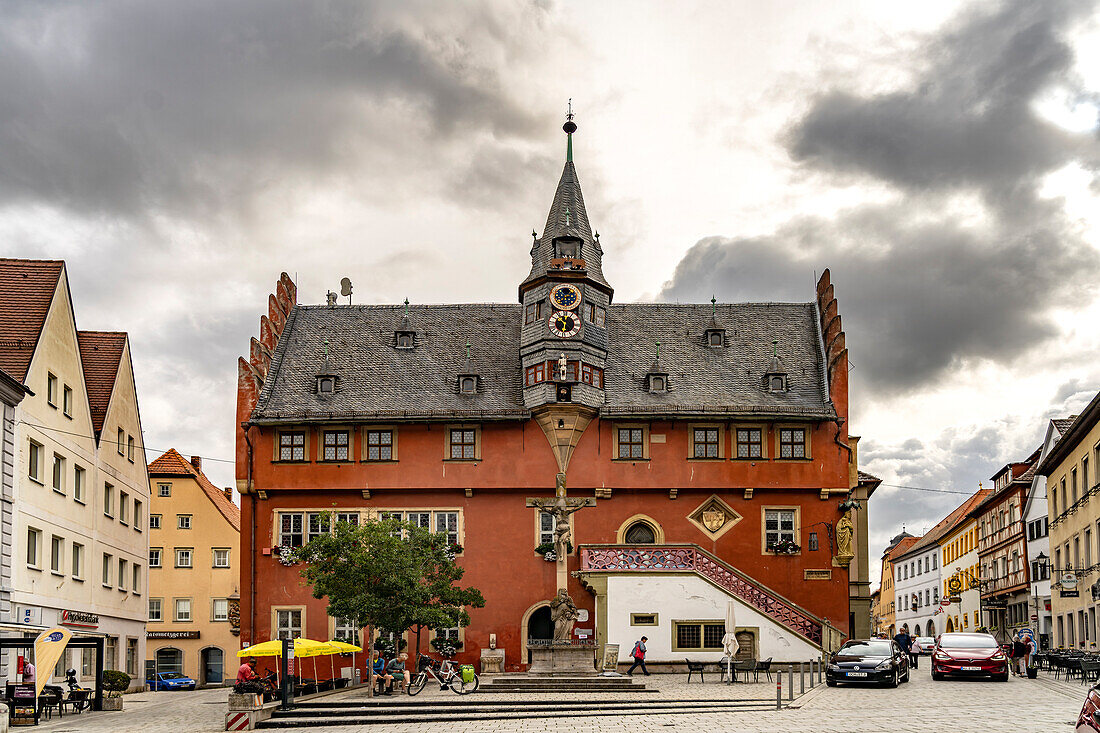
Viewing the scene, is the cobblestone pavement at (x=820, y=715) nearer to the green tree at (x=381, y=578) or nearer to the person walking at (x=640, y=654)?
the person walking at (x=640, y=654)

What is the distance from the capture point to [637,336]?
50.3 meters

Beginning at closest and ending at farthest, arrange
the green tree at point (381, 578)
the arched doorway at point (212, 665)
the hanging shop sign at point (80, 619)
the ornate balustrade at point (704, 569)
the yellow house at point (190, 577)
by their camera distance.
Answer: the green tree at point (381, 578)
the hanging shop sign at point (80, 619)
the ornate balustrade at point (704, 569)
the yellow house at point (190, 577)
the arched doorway at point (212, 665)

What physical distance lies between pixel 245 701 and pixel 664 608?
17028 millimetres

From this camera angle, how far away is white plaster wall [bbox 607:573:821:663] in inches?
1646

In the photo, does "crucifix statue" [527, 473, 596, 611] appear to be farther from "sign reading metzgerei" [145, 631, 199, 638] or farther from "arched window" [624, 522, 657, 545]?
"sign reading metzgerei" [145, 631, 199, 638]

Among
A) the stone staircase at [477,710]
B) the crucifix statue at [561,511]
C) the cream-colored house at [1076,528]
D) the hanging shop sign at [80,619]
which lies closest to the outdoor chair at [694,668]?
the crucifix statue at [561,511]

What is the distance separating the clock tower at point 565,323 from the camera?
46.0 m

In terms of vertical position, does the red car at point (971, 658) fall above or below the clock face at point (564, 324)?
below

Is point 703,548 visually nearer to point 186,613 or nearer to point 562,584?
point 562,584

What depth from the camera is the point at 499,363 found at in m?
49.1

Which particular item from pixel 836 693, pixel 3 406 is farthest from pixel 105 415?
pixel 836 693

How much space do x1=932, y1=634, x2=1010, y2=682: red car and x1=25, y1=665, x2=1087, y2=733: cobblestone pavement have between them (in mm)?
462

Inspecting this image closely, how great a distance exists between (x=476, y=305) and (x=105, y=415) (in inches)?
603

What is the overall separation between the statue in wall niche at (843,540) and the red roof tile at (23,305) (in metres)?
27.9
